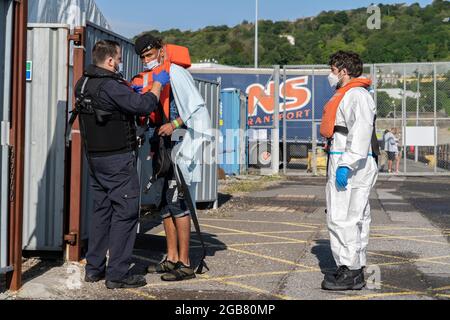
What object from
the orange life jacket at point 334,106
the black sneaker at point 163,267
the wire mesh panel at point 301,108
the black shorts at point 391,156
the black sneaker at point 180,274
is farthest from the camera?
the wire mesh panel at point 301,108

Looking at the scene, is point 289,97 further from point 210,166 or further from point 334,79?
point 334,79

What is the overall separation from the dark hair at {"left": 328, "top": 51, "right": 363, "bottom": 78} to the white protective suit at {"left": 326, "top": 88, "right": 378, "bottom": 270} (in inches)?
9.2

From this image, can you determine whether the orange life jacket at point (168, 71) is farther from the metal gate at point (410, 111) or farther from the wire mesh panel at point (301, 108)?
the wire mesh panel at point (301, 108)

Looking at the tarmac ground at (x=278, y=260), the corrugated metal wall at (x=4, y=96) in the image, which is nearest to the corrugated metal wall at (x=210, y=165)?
the tarmac ground at (x=278, y=260)

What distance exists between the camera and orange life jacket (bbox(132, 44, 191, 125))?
6.30 m

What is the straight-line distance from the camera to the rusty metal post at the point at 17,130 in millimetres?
5520

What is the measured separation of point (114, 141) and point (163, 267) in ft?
4.62

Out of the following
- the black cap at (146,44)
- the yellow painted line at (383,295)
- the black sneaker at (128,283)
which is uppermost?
the black cap at (146,44)

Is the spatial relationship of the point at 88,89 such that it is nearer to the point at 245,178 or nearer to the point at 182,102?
the point at 182,102

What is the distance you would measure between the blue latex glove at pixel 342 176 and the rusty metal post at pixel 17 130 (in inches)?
104

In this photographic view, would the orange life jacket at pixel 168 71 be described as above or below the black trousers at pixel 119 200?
above

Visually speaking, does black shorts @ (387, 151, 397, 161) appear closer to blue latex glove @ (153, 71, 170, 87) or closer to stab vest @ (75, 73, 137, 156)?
blue latex glove @ (153, 71, 170, 87)
